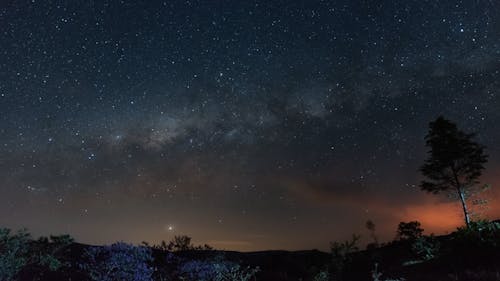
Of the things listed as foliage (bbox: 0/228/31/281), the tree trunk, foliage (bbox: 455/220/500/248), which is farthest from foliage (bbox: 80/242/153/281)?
the tree trunk

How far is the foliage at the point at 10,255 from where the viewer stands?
40.3ft

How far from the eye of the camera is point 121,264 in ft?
38.8

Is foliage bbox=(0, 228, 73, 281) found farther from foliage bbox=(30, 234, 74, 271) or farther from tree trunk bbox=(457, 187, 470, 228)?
tree trunk bbox=(457, 187, 470, 228)

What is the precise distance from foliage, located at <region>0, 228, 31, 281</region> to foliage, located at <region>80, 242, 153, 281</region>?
250 centimetres

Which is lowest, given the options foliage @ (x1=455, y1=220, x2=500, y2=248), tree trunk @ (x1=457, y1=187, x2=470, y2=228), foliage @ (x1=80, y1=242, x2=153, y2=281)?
foliage @ (x1=80, y1=242, x2=153, y2=281)

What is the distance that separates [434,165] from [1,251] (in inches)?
1015

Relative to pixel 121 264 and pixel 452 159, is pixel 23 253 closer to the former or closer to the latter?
pixel 121 264

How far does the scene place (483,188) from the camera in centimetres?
2662

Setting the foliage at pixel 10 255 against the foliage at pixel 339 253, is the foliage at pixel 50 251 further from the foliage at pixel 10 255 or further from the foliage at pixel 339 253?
the foliage at pixel 339 253

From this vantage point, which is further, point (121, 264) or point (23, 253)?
point (23, 253)

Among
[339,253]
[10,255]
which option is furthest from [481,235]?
[10,255]

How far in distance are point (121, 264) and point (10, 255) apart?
376 centimetres

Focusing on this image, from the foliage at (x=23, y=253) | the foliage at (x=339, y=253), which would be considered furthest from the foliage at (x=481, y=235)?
the foliage at (x=23, y=253)

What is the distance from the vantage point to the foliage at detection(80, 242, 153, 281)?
11531mm
